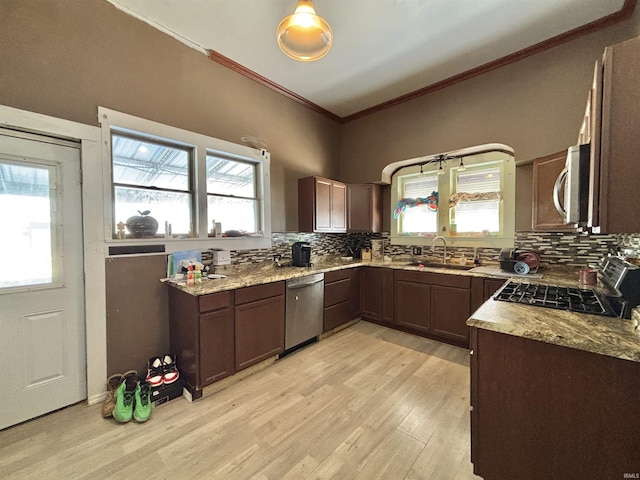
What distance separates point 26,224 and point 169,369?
4.84 feet

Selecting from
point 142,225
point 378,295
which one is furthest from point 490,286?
point 142,225

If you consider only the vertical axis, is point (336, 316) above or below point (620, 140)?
below

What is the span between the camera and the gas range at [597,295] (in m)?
Result: 1.26

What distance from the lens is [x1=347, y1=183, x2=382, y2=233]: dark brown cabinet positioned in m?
3.96

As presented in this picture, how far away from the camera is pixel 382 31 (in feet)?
7.77

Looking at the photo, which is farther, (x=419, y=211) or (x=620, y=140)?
(x=419, y=211)

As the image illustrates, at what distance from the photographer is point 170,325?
2.31 m

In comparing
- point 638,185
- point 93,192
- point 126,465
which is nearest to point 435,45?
point 638,185

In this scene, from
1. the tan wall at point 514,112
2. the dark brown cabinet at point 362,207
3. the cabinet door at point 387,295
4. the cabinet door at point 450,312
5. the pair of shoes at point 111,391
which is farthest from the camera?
the dark brown cabinet at point 362,207

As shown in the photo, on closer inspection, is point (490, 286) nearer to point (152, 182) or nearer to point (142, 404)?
point (142, 404)

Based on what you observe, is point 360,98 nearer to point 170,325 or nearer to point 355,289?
point 355,289

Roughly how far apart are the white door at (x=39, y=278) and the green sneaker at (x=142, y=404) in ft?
1.84

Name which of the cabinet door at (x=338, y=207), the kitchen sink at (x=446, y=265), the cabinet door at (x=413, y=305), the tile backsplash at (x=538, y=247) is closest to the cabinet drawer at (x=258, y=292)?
the tile backsplash at (x=538, y=247)

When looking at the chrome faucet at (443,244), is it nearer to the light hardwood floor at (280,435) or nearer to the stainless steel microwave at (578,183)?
the light hardwood floor at (280,435)
